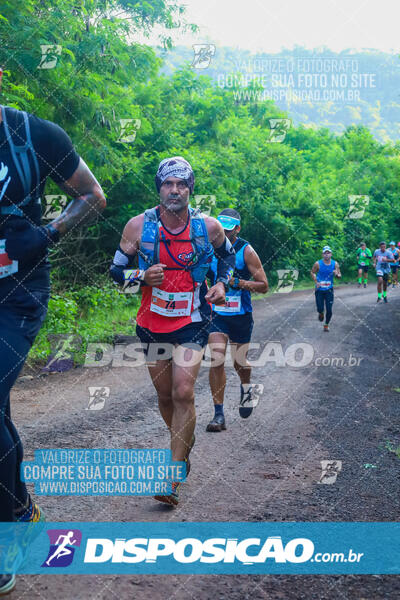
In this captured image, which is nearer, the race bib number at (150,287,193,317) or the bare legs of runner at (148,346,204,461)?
the bare legs of runner at (148,346,204,461)

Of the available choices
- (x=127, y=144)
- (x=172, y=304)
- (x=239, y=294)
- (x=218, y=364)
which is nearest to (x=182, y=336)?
(x=172, y=304)

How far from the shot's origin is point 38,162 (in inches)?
116

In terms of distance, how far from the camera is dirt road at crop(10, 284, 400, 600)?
3205 mm

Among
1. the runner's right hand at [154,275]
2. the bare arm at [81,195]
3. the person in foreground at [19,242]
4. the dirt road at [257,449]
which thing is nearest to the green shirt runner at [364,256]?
the dirt road at [257,449]

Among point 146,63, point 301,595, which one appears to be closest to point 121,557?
point 301,595

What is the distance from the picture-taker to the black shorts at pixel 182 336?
447cm

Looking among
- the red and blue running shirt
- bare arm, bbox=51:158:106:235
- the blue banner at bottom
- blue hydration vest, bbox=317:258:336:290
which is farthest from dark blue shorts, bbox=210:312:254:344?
blue hydration vest, bbox=317:258:336:290

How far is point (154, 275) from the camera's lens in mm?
4211

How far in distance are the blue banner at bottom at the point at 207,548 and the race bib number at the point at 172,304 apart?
137cm

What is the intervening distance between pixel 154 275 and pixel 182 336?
1.68 feet

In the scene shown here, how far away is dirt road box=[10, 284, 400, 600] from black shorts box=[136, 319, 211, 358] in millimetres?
1047

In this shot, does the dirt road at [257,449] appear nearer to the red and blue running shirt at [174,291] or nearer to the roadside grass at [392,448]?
the roadside grass at [392,448]

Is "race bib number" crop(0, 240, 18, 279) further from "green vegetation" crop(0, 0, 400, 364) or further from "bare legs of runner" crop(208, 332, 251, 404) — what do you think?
"green vegetation" crop(0, 0, 400, 364)

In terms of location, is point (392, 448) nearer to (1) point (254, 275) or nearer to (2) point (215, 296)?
(1) point (254, 275)
